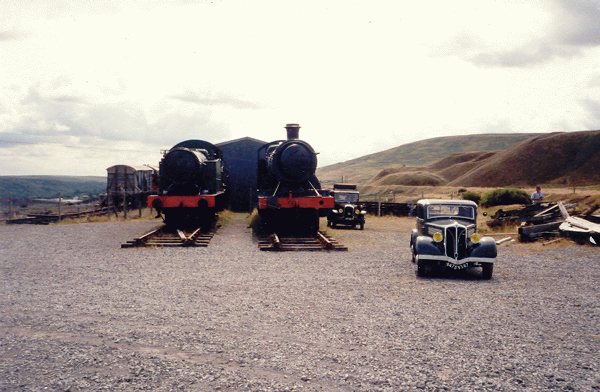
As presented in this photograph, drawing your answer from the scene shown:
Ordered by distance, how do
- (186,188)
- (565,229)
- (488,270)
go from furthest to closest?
(186,188), (565,229), (488,270)

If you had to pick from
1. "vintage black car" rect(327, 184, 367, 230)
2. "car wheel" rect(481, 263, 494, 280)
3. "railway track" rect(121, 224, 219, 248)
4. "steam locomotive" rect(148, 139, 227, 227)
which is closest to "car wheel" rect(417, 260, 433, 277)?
"car wheel" rect(481, 263, 494, 280)

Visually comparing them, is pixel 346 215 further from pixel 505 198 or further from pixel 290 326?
pixel 505 198

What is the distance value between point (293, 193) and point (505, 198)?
1088 inches

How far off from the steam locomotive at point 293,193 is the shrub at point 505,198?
25745 millimetres

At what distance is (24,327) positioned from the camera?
665 centimetres

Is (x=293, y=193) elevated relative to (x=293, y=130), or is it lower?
lower

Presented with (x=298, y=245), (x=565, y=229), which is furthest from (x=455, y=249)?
(x=565, y=229)

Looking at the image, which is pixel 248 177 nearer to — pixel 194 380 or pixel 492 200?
pixel 492 200

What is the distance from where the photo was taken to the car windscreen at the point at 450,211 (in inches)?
455

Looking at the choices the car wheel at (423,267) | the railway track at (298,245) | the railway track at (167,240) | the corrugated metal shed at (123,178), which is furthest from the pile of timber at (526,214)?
the corrugated metal shed at (123,178)

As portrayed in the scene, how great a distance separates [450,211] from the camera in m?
11.7

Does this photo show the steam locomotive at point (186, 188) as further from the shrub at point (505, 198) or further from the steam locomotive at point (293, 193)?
the shrub at point (505, 198)

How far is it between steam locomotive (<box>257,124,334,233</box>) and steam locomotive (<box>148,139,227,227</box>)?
206cm

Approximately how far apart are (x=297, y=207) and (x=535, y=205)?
10625 millimetres
